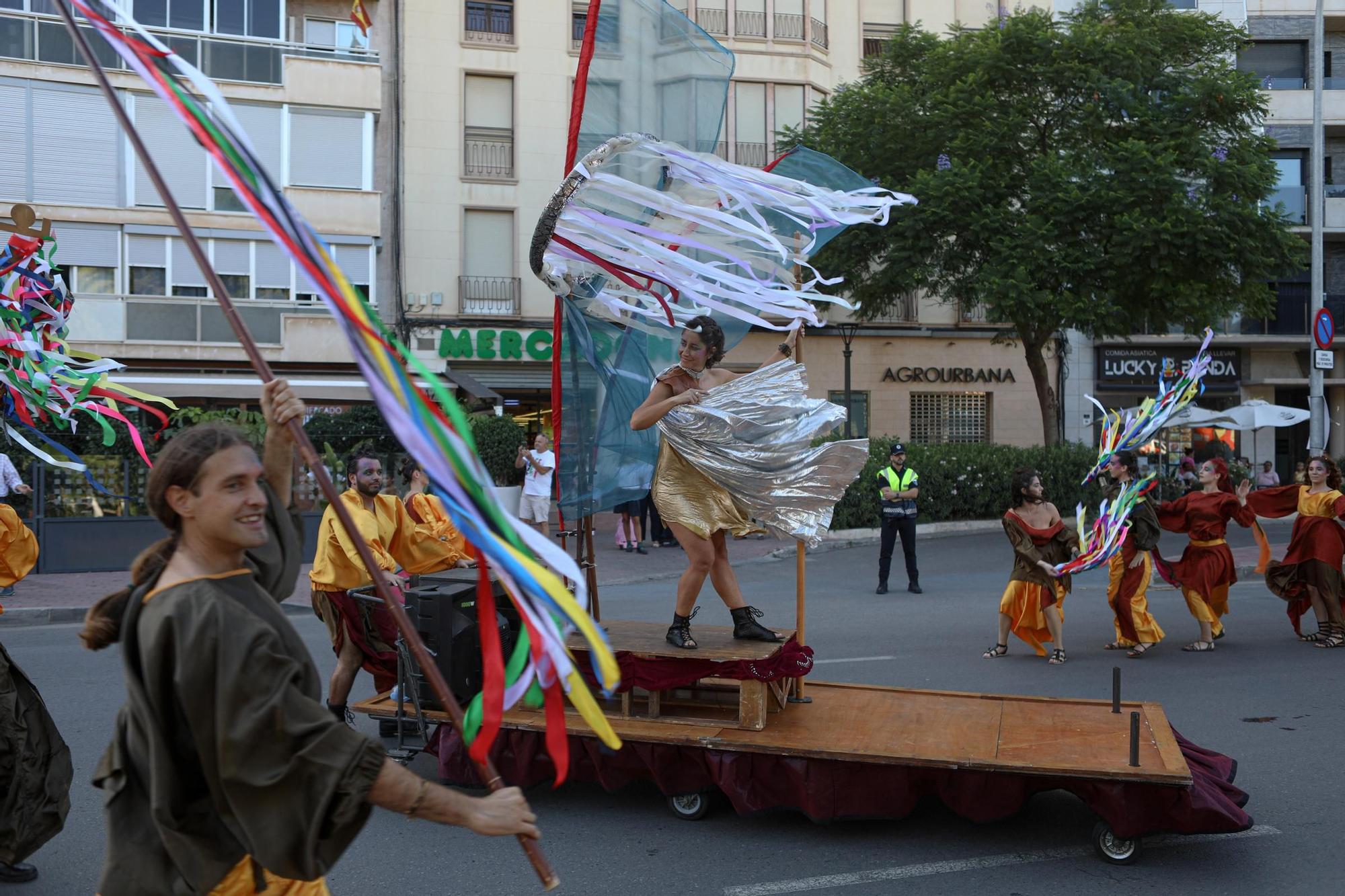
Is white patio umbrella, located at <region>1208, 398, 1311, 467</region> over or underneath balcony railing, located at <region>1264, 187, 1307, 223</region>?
underneath

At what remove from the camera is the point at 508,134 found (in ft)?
91.7

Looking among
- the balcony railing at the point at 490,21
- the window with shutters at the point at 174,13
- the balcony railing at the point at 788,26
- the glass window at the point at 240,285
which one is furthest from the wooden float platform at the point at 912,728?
the balcony railing at the point at 788,26

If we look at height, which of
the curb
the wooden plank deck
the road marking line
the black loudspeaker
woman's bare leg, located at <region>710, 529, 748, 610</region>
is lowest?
the curb

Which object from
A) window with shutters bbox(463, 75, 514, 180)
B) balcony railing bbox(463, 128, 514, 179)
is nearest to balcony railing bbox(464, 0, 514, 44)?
window with shutters bbox(463, 75, 514, 180)

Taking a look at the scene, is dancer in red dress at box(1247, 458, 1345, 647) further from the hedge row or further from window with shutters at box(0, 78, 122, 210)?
window with shutters at box(0, 78, 122, 210)

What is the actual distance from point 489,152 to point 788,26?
315 inches

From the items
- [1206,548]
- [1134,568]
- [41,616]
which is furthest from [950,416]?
[41,616]

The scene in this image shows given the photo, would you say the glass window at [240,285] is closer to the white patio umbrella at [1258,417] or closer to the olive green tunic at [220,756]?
the white patio umbrella at [1258,417]

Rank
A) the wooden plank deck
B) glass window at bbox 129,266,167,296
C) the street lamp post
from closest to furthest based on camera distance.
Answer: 1. the wooden plank deck
2. the street lamp post
3. glass window at bbox 129,266,167,296

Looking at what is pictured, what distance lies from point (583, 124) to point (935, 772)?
3.33 m

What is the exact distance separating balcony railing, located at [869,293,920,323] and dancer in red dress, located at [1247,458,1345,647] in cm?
2069

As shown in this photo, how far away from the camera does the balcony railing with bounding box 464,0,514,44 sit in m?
27.7

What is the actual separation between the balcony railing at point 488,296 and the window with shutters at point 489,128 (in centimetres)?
241

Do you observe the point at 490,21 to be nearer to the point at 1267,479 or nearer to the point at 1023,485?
the point at 1267,479
